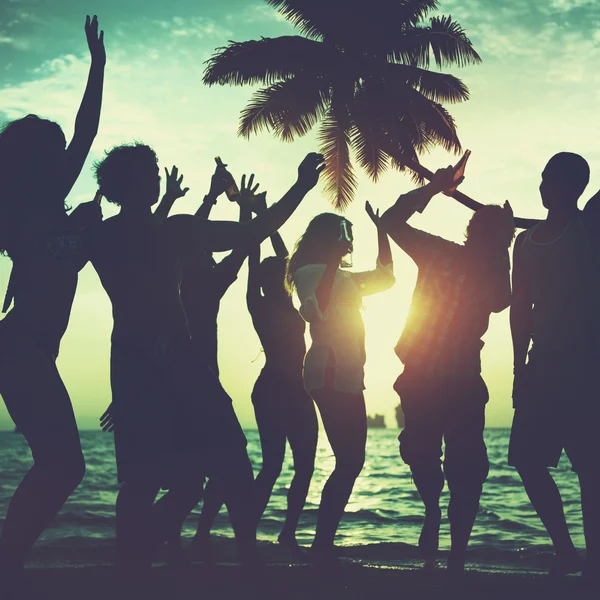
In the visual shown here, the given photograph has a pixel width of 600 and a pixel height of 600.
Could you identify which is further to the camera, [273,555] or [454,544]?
[273,555]

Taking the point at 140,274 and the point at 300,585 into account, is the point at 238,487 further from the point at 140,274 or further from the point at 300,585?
the point at 300,585

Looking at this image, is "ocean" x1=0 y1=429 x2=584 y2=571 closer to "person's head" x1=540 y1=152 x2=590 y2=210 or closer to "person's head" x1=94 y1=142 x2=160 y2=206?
"person's head" x1=540 y1=152 x2=590 y2=210

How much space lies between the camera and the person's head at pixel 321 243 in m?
4.62

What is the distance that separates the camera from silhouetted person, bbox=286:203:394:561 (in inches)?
166

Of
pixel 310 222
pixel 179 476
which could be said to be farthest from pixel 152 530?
pixel 310 222

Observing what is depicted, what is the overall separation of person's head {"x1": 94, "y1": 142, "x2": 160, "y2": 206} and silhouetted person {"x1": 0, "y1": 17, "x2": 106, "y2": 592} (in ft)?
0.36

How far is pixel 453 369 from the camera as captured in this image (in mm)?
4145

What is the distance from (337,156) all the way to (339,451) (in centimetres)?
1627

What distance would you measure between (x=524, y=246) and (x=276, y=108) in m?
15.1

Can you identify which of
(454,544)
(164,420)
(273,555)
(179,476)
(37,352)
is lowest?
(273,555)

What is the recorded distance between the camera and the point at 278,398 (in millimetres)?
5273

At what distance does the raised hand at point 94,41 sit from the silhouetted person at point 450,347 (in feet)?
6.27

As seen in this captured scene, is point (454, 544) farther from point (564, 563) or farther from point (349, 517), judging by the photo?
point (349, 517)

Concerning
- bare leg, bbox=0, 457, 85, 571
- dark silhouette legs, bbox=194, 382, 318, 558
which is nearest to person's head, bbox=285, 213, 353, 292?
dark silhouette legs, bbox=194, 382, 318, 558
